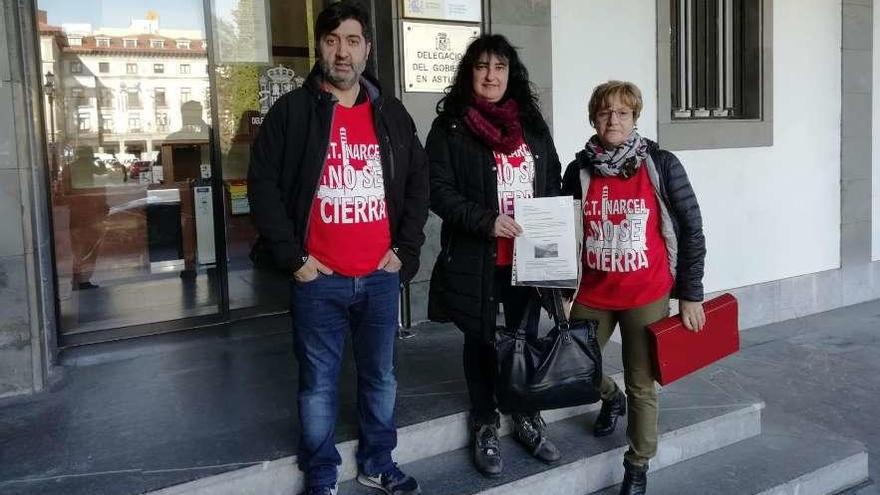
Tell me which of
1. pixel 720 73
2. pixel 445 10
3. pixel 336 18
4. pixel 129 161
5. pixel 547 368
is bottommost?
pixel 547 368

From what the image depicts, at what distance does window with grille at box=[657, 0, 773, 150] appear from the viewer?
6547 mm

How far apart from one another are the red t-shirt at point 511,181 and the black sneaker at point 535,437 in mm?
764

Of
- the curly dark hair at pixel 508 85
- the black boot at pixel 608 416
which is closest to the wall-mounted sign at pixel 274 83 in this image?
the curly dark hair at pixel 508 85

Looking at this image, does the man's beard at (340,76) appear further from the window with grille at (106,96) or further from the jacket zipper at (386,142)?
the window with grille at (106,96)

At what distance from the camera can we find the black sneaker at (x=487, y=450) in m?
3.23

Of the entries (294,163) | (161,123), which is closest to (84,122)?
(161,123)

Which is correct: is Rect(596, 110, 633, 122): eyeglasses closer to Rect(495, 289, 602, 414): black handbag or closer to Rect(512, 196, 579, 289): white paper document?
Rect(512, 196, 579, 289): white paper document

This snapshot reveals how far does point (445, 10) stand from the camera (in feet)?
17.0

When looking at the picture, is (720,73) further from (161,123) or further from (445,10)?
(161,123)

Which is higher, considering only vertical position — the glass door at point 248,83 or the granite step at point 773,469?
the glass door at point 248,83

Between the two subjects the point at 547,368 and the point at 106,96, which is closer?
the point at 547,368

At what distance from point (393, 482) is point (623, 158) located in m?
1.59

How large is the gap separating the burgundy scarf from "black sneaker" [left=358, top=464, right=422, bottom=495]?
4.50 ft

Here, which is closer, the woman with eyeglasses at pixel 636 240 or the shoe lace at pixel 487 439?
the woman with eyeglasses at pixel 636 240
